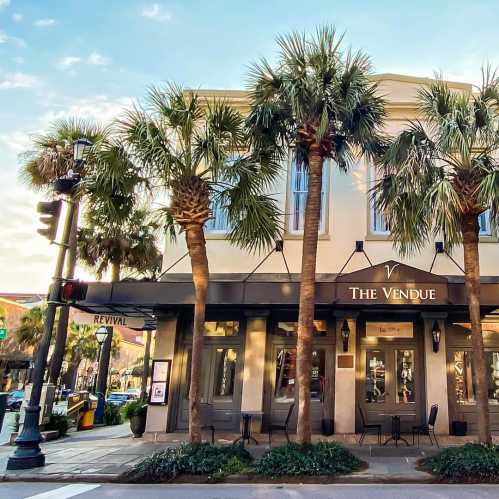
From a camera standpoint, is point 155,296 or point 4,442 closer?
point 155,296

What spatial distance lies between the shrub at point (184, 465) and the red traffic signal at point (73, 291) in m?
3.58

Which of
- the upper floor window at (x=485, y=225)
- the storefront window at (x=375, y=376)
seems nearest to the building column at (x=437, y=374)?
the storefront window at (x=375, y=376)

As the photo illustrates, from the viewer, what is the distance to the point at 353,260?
12.4 meters

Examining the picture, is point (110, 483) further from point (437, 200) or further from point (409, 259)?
point (409, 259)

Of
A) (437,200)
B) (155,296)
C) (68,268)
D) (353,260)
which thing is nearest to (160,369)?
(155,296)

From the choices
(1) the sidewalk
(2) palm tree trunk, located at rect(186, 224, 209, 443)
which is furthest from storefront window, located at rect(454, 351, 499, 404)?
(2) palm tree trunk, located at rect(186, 224, 209, 443)

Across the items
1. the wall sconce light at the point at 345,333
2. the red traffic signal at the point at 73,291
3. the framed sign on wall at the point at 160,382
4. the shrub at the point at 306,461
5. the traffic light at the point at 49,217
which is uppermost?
the traffic light at the point at 49,217

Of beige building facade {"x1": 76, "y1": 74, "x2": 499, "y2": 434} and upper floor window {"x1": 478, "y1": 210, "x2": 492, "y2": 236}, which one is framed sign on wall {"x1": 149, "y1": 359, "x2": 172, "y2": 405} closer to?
beige building facade {"x1": 76, "y1": 74, "x2": 499, "y2": 434}

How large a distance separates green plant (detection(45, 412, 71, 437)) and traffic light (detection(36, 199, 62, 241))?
6.63 m

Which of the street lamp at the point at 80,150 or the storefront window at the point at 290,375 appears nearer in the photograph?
the street lamp at the point at 80,150

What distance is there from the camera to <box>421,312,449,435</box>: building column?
11414 mm

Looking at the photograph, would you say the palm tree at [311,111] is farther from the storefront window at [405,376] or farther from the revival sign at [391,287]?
the storefront window at [405,376]

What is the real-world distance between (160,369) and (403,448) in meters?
6.36

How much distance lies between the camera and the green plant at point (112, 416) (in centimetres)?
1752
